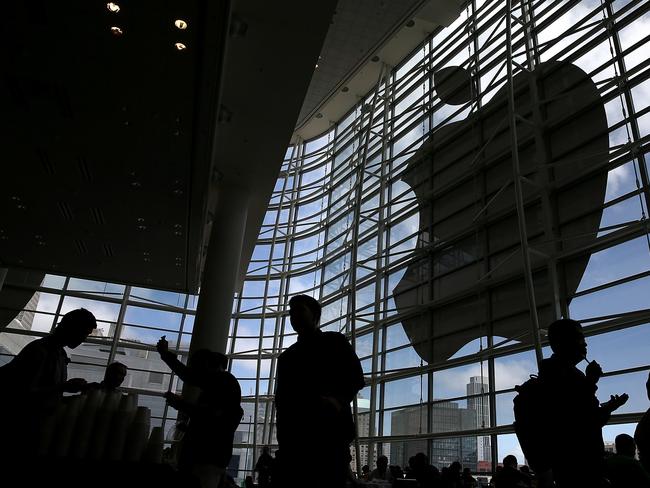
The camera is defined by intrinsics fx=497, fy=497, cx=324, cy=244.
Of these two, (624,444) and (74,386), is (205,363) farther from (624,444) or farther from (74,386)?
(624,444)

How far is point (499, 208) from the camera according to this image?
549 inches

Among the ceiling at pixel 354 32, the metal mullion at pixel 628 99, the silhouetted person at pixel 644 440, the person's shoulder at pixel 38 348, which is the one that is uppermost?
the ceiling at pixel 354 32

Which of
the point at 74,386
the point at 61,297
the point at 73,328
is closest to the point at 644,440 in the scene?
the point at 74,386

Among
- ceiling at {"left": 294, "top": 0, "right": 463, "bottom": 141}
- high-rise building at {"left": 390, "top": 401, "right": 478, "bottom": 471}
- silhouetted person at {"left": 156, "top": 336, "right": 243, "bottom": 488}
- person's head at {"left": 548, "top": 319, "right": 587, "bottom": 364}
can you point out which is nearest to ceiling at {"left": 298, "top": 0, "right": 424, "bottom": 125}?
ceiling at {"left": 294, "top": 0, "right": 463, "bottom": 141}

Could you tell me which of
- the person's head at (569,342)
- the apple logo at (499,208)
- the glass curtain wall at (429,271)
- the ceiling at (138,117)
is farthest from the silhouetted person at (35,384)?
the apple logo at (499,208)

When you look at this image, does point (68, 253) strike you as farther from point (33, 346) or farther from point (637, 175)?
point (637, 175)

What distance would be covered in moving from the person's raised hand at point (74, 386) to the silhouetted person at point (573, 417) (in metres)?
2.38

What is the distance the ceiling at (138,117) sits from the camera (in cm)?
598

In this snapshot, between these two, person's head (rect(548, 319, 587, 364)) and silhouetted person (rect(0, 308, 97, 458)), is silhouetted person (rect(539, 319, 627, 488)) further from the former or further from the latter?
silhouetted person (rect(0, 308, 97, 458))

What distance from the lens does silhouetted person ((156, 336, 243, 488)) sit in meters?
3.23

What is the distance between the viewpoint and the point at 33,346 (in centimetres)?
258

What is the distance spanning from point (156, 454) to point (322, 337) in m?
1.09

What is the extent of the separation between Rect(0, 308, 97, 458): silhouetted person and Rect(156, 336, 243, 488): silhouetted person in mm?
743

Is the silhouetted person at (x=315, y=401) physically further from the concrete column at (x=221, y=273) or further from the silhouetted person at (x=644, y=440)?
the concrete column at (x=221, y=273)
